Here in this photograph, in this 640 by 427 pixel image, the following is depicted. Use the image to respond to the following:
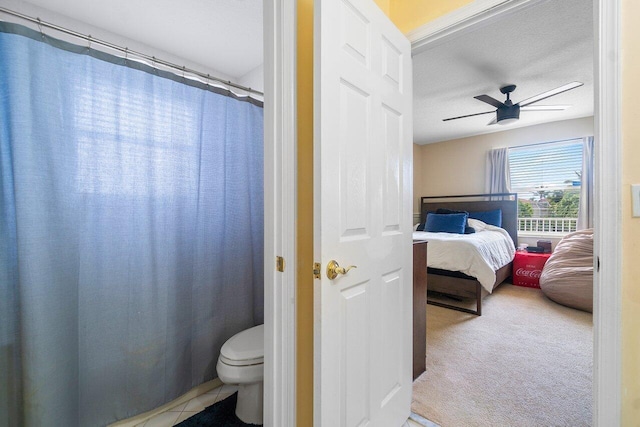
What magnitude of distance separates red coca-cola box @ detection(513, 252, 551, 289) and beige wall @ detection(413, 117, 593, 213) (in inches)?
57.9

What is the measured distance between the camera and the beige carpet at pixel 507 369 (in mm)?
1500

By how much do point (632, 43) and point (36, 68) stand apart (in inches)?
90.4

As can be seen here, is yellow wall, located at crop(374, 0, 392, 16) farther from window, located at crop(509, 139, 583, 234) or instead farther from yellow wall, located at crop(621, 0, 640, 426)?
window, located at crop(509, 139, 583, 234)

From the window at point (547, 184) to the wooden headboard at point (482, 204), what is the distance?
26cm

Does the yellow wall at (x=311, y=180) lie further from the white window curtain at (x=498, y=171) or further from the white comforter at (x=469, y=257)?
the white window curtain at (x=498, y=171)

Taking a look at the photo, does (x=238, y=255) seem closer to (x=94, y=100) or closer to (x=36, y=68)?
(x=94, y=100)

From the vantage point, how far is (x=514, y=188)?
473 cm

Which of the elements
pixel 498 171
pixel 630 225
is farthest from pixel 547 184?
pixel 630 225

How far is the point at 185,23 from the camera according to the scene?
1746mm

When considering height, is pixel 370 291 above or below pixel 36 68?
below

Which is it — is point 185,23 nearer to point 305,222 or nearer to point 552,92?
point 305,222

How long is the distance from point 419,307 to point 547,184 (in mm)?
4230

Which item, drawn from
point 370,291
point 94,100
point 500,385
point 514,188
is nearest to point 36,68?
point 94,100

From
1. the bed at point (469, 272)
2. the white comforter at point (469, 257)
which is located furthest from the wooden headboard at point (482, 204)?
the white comforter at point (469, 257)
